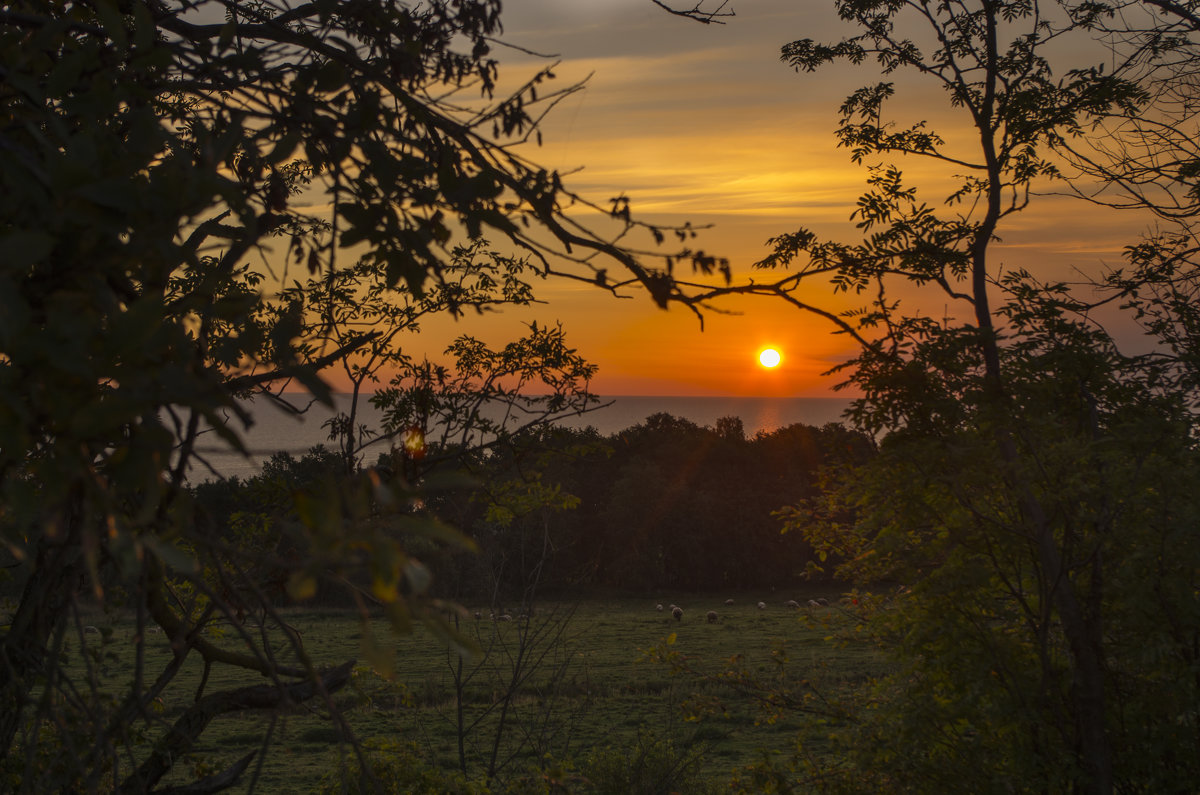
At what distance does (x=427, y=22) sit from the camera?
342 cm

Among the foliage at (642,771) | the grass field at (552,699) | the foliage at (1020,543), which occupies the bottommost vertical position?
the grass field at (552,699)

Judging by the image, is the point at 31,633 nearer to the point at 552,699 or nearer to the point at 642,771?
the point at 552,699

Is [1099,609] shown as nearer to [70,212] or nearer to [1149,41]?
[1149,41]

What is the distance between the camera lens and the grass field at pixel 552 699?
1543 centimetres

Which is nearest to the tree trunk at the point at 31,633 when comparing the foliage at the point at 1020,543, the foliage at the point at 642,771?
the foliage at the point at 1020,543

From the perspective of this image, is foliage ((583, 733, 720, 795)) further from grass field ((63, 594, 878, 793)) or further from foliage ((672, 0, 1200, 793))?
foliage ((672, 0, 1200, 793))

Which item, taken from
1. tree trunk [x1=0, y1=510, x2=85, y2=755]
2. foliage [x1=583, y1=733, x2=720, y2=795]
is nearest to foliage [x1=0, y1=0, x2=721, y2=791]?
tree trunk [x1=0, y1=510, x2=85, y2=755]

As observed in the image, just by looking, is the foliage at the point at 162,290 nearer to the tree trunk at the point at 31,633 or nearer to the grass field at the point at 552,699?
the tree trunk at the point at 31,633

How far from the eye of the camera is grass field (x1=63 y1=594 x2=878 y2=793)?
15.4m

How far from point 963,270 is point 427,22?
5456mm

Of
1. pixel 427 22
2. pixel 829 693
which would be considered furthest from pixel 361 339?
pixel 829 693

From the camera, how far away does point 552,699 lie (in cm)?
1171

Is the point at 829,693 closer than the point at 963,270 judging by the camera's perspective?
No

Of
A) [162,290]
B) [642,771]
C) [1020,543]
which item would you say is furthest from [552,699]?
[162,290]
